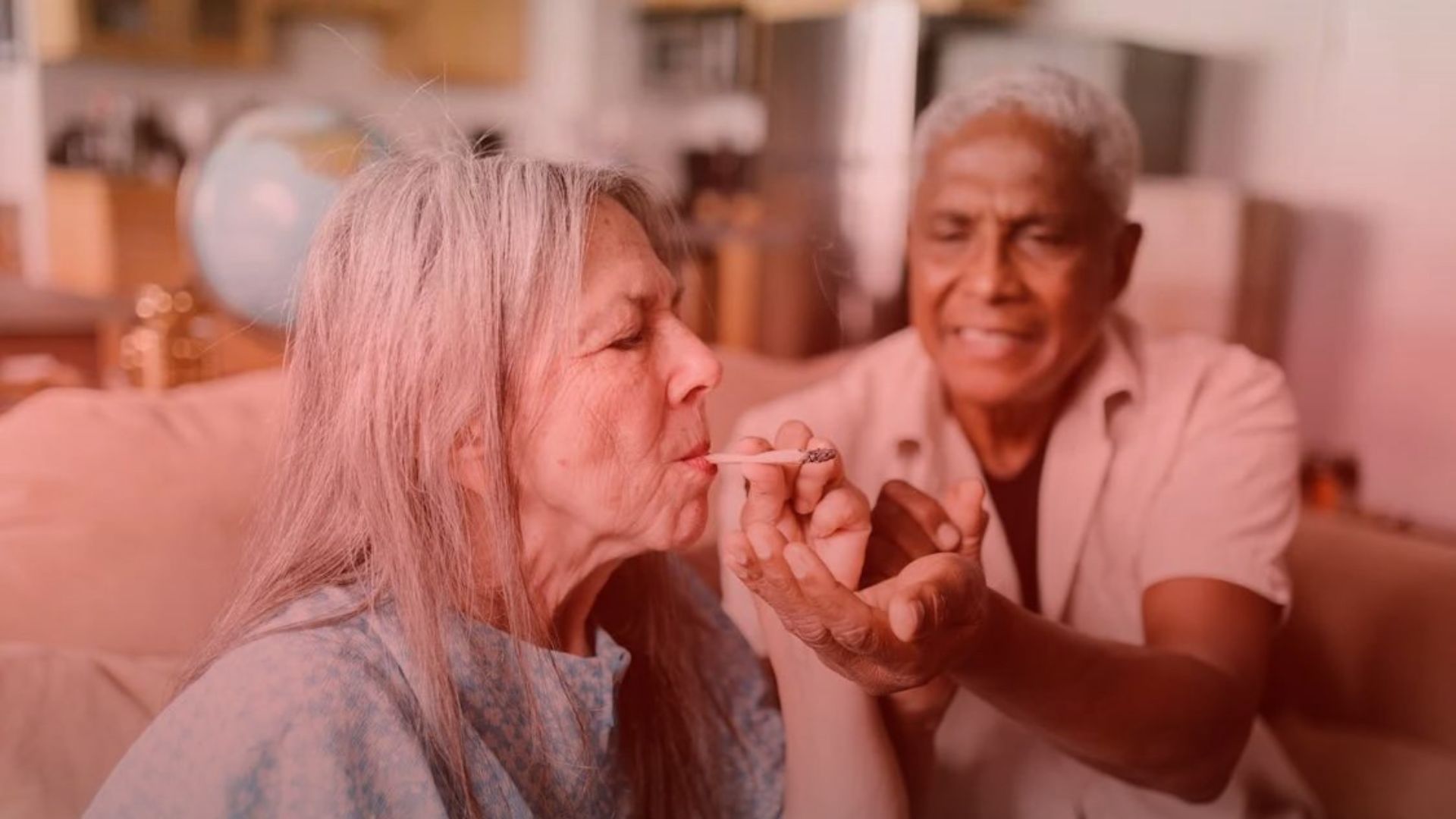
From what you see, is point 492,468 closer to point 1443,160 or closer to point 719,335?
point 1443,160

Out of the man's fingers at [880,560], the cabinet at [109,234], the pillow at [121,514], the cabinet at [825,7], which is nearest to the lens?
the man's fingers at [880,560]

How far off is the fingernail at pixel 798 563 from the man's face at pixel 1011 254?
0.27 metres

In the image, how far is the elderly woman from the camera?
1.68 ft

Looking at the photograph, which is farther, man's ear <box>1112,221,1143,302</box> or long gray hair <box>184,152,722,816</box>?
man's ear <box>1112,221,1143,302</box>

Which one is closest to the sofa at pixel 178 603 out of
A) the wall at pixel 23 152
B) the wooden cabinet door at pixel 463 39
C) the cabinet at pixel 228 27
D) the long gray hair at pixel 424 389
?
the long gray hair at pixel 424 389

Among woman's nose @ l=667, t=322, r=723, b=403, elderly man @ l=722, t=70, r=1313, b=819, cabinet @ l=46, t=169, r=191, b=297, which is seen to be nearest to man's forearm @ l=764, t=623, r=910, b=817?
elderly man @ l=722, t=70, r=1313, b=819

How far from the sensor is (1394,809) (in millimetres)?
860

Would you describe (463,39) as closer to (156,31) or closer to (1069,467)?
(156,31)

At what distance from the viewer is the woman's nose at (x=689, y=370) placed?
1.86ft

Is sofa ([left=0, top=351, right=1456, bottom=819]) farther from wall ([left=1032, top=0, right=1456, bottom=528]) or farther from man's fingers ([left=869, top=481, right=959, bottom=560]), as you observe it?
man's fingers ([left=869, top=481, right=959, bottom=560])

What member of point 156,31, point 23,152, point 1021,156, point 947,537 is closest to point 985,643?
point 947,537

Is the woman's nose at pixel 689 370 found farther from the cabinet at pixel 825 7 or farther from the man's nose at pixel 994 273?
the cabinet at pixel 825 7

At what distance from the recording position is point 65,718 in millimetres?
729

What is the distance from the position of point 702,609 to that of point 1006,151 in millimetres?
302
